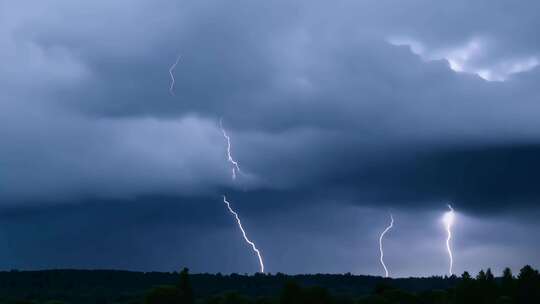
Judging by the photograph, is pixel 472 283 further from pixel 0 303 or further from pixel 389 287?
pixel 0 303

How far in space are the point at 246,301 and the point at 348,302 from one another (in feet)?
47.5

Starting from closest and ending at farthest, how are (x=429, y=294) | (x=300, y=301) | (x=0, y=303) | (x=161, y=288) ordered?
(x=300, y=301) < (x=161, y=288) < (x=429, y=294) < (x=0, y=303)

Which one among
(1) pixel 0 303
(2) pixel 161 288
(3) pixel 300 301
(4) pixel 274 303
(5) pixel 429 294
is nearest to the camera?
(3) pixel 300 301

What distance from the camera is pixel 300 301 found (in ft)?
328

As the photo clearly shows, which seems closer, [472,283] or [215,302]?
[472,283]

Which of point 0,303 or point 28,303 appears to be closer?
point 28,303

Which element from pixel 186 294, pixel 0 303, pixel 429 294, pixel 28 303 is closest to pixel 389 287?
pixel 429 294

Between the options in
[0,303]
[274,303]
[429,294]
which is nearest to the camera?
[274,303]

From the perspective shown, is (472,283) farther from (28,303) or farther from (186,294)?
(28,303)

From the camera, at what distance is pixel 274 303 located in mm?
107625

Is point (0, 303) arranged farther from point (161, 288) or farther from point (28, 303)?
point (161, 288)

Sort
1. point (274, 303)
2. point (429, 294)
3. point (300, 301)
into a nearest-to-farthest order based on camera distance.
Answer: point (300, 301), point (274, 303), point (429, 294)

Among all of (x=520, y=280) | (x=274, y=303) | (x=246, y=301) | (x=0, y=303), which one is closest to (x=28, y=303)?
(x=0, y=303)

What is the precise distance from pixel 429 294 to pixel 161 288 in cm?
3960
